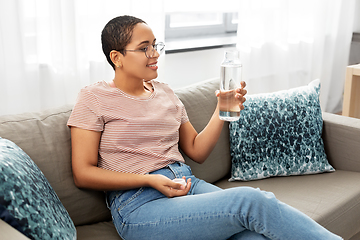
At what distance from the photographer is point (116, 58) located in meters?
1.44

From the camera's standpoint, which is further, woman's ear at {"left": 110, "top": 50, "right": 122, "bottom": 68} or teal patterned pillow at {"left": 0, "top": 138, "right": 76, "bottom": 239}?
woman's ear at {"left": 110, "top": 50, "right": 122, "bottom": 68}

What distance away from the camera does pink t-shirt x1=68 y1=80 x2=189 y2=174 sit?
1.38 metres

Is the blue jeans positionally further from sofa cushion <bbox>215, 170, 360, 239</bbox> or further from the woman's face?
the woman's face

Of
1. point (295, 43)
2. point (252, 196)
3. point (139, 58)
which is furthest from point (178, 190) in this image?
point (295, 43)

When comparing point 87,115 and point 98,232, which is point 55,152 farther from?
point 98,232

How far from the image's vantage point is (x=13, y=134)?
52.4 inches

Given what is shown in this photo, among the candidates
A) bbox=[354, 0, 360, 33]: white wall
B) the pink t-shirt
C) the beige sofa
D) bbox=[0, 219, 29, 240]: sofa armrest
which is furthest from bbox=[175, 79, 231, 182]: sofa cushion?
bbox=[354, 0, 360, 33]: white wall

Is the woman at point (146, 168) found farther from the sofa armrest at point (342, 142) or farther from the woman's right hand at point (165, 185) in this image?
the sofa armrest at point (342, 142)

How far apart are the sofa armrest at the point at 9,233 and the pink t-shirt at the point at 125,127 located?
1.58 ft

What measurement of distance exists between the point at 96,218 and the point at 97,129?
34 cm

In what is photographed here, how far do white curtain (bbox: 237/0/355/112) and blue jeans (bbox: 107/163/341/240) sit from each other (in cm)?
158

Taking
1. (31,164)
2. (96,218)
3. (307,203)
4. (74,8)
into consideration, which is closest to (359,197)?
(307,203)

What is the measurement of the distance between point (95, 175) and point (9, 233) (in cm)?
45

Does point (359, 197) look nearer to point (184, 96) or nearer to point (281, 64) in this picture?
point (184, 96)
